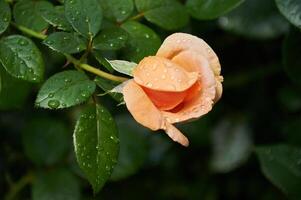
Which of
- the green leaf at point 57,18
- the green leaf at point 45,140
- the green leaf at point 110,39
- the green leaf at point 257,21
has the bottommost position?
the green leaf at point 45,140

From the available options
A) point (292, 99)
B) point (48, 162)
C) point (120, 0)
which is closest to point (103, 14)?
point (120, 0)

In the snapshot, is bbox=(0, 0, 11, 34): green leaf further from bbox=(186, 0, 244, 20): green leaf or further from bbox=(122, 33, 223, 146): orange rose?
bbox=(186, 0, 244, 20): green leaf

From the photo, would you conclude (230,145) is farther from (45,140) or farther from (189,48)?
(189,48)

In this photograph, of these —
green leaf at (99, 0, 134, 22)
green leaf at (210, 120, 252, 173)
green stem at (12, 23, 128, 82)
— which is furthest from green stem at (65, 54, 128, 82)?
green leaf at (210, 120, 252, 173)

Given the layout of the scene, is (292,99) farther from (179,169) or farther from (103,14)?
(103,14)

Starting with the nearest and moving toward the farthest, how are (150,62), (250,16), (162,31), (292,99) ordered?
(150,62) → (162,31) → (250,16) → (292,99)

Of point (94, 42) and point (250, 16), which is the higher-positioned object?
point (94, 42)

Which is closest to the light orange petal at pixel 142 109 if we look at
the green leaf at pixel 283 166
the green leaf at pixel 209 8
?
the green leaf at pixel 209 8

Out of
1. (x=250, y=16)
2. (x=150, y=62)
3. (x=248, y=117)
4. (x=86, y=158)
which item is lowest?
(x=248, y=117)

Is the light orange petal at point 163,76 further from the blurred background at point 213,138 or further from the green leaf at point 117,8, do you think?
the blurred background at point 213,138
